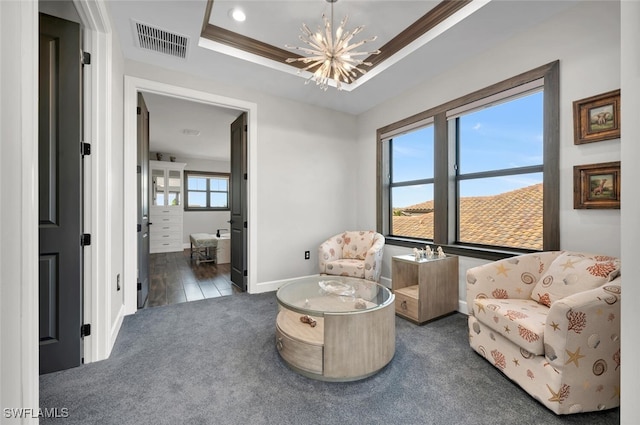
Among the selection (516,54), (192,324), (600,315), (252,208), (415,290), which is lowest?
(192,324)

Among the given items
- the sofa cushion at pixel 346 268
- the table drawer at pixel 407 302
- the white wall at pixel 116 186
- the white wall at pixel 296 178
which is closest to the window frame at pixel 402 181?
the white wall at pixel 296 178

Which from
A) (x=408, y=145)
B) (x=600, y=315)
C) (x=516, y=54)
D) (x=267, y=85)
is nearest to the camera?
(x=600, y=315)

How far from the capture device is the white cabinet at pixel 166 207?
6840 mm

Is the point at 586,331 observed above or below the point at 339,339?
above

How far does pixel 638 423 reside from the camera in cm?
93

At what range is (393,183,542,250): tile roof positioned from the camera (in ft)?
8.09

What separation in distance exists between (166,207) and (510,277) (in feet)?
24.4

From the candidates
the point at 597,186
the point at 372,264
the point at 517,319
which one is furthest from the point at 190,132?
the point at 597,186

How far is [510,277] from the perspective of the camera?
2.04 metres

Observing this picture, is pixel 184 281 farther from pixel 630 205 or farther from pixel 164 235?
pixel 630 205

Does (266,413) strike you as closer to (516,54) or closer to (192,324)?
(192,324)

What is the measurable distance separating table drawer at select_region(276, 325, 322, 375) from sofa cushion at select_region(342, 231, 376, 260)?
6.67 ft

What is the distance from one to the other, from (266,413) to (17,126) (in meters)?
1.58

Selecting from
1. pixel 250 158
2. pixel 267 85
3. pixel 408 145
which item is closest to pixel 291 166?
pixel 250 158
